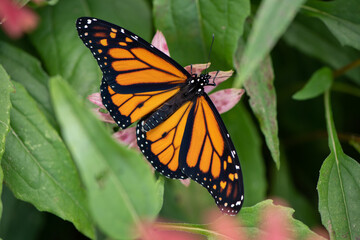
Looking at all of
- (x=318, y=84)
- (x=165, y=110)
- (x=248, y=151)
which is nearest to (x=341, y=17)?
(x=318, y=84)

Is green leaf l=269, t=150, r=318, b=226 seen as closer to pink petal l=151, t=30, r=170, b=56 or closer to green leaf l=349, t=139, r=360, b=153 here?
green leaf l=349, t=139, r=360, b=153

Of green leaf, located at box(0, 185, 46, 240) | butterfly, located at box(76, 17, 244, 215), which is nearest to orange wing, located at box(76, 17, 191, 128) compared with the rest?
butterfly, located at box(76, 17, 244, 215)

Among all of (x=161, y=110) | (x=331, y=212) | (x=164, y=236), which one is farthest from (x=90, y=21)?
→ (x=331, y=212)

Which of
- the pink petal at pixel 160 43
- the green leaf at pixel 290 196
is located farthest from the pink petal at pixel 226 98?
the green leaf at pixel 290 196

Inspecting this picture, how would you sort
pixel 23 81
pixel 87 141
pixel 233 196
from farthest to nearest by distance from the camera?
pixel 23 81 < pixel 233 196 < pixel 87 141

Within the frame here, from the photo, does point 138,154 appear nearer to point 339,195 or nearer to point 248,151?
point 339,195

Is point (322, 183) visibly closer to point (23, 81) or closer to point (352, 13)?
point (352, 13)
